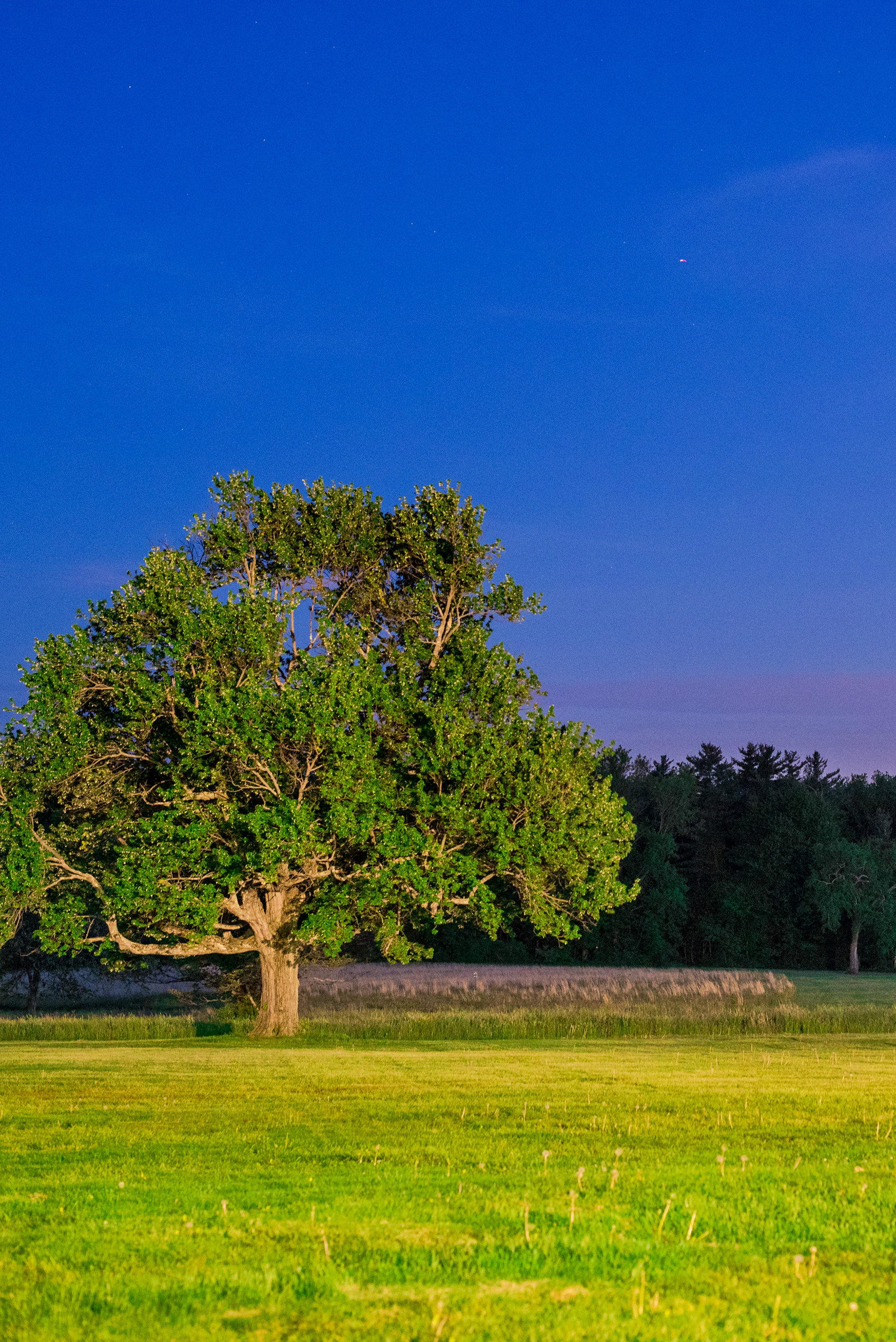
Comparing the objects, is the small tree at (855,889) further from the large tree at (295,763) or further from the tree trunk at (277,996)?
the tree trunk at (277,996)

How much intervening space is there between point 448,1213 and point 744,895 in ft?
277

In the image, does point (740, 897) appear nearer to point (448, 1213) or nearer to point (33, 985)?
point (33, 985)

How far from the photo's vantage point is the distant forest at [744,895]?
268 feet

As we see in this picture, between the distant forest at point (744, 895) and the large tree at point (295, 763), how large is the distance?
53.8 m

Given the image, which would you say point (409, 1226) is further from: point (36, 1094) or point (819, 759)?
point (819, 759)

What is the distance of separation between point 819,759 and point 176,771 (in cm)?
10054

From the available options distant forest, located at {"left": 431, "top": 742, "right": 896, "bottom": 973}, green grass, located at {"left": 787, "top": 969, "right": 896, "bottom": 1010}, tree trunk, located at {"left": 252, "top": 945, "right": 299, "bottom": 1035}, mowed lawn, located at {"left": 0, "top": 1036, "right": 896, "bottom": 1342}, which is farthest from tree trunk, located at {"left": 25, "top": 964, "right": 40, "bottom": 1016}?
distant forest, located at {"left": 431, "top": 742, "right": 896, "bottom": 973}

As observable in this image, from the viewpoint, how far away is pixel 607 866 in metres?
28.1

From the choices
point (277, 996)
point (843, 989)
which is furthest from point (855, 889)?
point (277, 996)

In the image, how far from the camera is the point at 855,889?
80.8 metres

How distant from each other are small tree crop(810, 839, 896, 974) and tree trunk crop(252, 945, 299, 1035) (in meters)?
62.2

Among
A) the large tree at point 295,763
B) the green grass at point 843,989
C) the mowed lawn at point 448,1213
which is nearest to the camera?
the mowed lawn at point 448,1213

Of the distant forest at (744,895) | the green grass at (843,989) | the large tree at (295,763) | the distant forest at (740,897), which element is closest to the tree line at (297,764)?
the large tree at (295,763)

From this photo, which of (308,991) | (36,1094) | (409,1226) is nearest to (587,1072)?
(36,1094)
